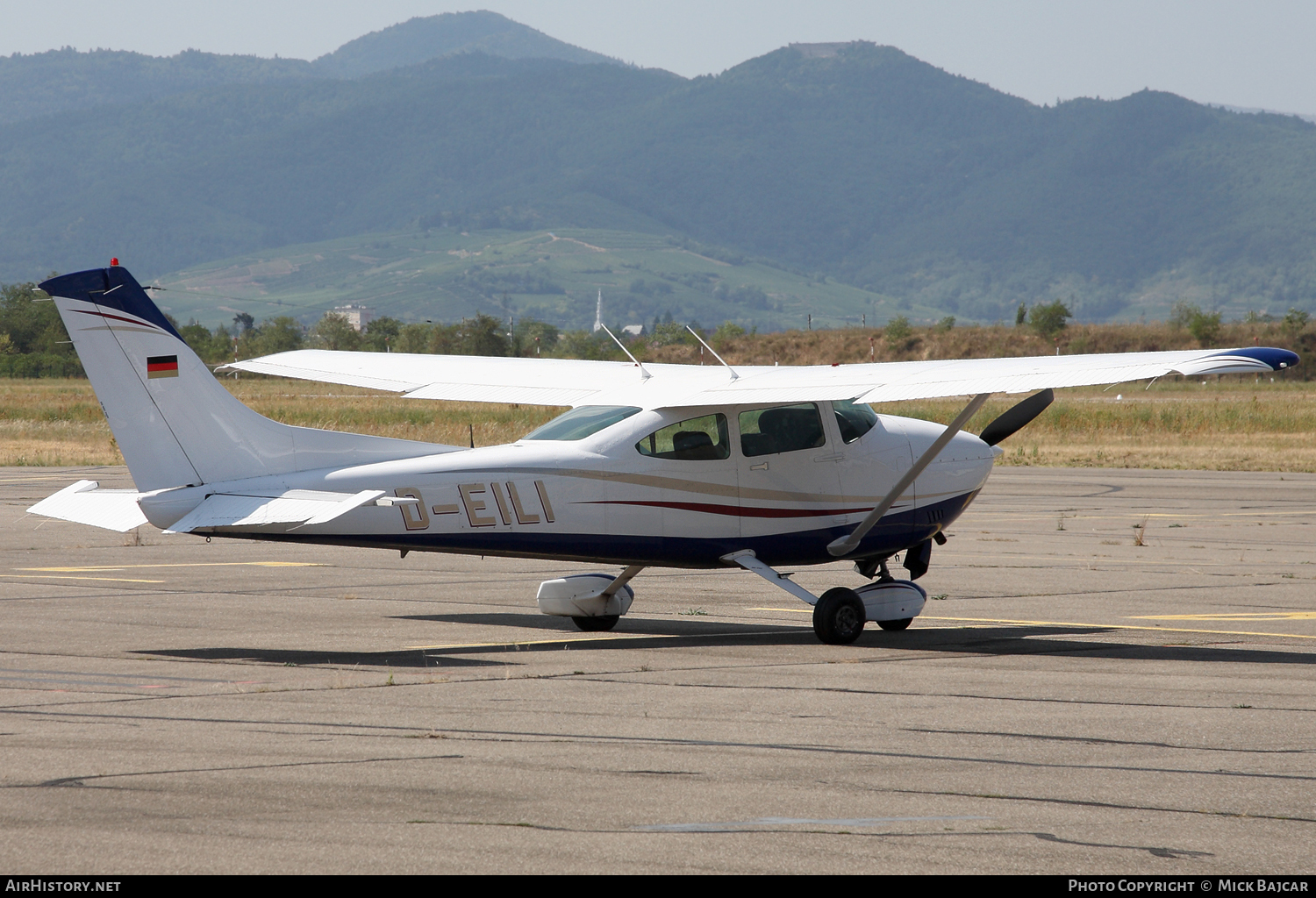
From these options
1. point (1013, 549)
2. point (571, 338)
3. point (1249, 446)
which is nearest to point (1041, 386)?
point (1013, 549)

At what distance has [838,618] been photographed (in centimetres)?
1185

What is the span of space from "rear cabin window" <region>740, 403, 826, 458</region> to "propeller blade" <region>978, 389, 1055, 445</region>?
5.64ft

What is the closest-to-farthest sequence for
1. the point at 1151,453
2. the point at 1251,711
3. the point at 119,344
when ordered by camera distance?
the point at 1251,711 → the point at 119,344 → the point at 1151,453

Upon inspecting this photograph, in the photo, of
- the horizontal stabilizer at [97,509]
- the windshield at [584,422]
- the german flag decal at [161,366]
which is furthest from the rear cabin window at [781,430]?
the horizontal stabilizer at [97,509]

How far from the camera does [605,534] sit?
466 inches

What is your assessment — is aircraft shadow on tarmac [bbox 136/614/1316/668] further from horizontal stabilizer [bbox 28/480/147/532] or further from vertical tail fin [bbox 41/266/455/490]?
vertical tail fin [bbox 41/266/455/490]

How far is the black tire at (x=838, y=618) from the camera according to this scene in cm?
1183

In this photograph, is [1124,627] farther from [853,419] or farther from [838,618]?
[853,419]

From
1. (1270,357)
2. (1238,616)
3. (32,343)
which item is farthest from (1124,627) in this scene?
(32,343)

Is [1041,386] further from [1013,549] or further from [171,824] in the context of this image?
[1013,549]

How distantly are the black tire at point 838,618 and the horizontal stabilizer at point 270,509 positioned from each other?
3862mm

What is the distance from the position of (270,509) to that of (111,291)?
2.12m

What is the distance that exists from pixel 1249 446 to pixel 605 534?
33157 millimetres

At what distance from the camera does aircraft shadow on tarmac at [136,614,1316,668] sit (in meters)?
10.8
